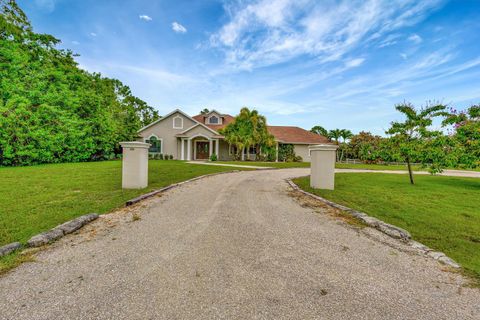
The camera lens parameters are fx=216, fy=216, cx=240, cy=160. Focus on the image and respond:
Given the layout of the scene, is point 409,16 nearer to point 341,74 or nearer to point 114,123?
point 341,74

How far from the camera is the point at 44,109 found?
54.3 feet

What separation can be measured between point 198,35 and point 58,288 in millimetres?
17129

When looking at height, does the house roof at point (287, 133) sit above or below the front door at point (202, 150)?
above

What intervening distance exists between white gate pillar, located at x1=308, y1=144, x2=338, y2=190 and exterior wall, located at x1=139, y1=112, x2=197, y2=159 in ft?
66.3

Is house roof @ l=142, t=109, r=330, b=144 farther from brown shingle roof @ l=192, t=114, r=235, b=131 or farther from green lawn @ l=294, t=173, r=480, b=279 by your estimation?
A: green lawn @ l=294, t=173, r=480, b=279

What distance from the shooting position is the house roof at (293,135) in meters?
28.5

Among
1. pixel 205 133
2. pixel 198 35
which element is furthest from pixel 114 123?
pixel 198 35

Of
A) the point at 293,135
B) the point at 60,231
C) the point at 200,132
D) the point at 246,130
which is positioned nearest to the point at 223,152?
the point at 200,132

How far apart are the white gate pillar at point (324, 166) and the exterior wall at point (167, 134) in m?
20.2

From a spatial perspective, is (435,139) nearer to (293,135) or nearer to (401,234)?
(401,234)

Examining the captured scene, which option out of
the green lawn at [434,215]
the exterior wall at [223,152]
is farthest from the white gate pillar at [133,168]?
the exterior wall at [223,152]

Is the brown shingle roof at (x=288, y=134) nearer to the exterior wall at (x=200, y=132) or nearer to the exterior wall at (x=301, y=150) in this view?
the exterior wall at (x=301, y=150)

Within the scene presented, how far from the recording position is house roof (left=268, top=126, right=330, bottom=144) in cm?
2855

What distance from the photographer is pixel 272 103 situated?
25.3 meters
